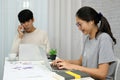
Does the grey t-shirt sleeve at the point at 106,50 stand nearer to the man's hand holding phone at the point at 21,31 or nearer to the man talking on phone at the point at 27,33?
the man talking on phone at the point at 27,33

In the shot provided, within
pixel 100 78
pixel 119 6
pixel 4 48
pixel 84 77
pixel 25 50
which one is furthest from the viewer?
pixel 4 48

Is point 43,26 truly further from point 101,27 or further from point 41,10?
point 101,27

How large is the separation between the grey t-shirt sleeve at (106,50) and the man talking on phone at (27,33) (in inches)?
47.0

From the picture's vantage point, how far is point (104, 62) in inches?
61.1

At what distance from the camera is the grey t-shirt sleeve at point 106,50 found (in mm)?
1560

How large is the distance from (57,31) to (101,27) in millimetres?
1552

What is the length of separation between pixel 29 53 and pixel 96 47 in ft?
2.80

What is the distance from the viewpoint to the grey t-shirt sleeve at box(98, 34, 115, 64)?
156 centimetres

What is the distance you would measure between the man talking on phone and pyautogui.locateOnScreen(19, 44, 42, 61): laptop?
1.46 ft

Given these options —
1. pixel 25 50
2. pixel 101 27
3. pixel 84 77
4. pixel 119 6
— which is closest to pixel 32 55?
pixel 25 50

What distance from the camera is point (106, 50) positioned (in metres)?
1.57

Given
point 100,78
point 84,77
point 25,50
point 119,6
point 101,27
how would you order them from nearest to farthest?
1. point 84,77
2. point 100,78
3. point 101,27
4. point 25,50
5. point 119,6

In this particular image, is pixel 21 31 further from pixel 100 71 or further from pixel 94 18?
pixel 100 71

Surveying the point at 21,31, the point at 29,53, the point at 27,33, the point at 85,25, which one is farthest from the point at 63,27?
the point at 85,25
